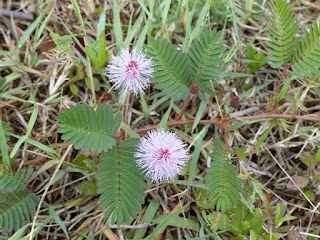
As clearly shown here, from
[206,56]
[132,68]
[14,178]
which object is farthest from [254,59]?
[14,178]

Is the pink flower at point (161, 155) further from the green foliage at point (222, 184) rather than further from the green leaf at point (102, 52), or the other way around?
the green leaf at point (102, 52)

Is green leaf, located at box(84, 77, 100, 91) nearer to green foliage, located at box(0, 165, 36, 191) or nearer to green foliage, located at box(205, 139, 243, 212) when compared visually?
green foliage, located at box(0, 165, 36, 191)

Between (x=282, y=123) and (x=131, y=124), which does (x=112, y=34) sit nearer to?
(x=131, y=124)

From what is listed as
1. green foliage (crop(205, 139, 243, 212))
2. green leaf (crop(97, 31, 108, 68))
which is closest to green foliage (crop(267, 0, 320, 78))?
green foliage (crop(205, 139, 243, 212))

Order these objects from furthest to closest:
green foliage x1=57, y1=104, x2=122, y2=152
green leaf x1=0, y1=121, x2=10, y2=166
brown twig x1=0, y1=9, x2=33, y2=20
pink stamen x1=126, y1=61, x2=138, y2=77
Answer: brown twig x1=0, y1=9, x2=33, y2=20 → green leaf x1=0, y1=121, x2=10, y2=166 → pink stamen x1=126, y1=61, x2=138, y2=77 → green foliage x1=57, y1=104, x2=122, y2=152

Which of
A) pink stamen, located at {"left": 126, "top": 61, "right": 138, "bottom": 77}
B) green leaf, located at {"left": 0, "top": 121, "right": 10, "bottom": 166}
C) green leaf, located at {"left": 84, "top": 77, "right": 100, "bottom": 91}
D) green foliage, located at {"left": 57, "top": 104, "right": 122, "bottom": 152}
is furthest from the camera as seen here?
green leaf, located at {"left": 84, "top": 77, "right": 100, "bottom": 91}

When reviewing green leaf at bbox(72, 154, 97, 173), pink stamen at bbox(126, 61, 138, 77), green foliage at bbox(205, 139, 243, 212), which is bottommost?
green leaf at bbox(72, 154, 97, 173)

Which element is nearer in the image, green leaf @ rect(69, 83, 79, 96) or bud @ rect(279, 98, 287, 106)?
bud @ rect(279, 98, 287, 106)

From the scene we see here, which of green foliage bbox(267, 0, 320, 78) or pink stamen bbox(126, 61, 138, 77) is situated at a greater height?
green foliage bbox(267, 0, 320, 78)
